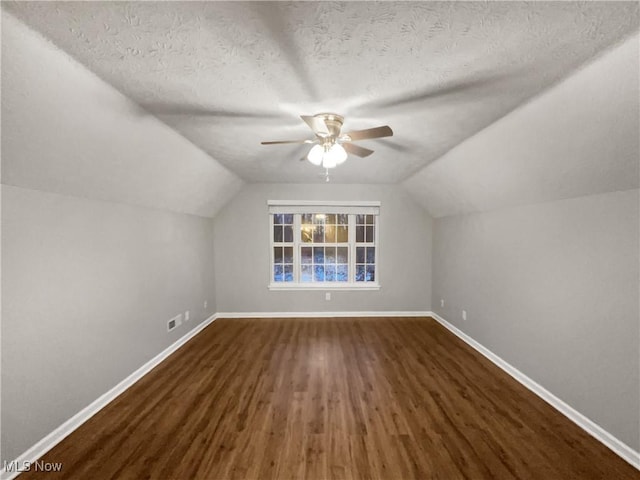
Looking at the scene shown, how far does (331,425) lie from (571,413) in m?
1.98

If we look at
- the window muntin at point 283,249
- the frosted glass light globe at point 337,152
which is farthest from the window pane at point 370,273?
the frosted glass light globe at point 337,152

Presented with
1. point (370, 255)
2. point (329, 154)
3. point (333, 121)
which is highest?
point (333, 121)

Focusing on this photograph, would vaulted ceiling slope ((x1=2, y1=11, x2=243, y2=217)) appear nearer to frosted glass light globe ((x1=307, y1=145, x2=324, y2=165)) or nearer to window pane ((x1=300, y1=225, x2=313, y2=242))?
frosted glass light globe ((x1=307, y1=145, x2=324, y2=165))

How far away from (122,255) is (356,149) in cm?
248

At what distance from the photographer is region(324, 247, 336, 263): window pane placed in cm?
500

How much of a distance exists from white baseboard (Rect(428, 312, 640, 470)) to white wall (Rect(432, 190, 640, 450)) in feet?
0.15

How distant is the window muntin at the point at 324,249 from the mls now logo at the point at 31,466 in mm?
3355

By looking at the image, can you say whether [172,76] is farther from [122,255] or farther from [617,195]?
[617,195]

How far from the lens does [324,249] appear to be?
499cm

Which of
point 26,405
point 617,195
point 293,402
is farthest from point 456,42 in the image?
point 26,405

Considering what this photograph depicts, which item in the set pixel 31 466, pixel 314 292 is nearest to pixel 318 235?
pixel 314 292

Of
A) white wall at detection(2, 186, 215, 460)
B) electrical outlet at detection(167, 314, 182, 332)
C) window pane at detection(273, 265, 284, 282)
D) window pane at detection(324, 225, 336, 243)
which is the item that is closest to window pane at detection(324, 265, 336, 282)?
window pane at detection(324, 225, 336, 243)

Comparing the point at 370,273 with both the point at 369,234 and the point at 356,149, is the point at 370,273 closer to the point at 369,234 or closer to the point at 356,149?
the point at 369,234

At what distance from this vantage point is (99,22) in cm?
116
